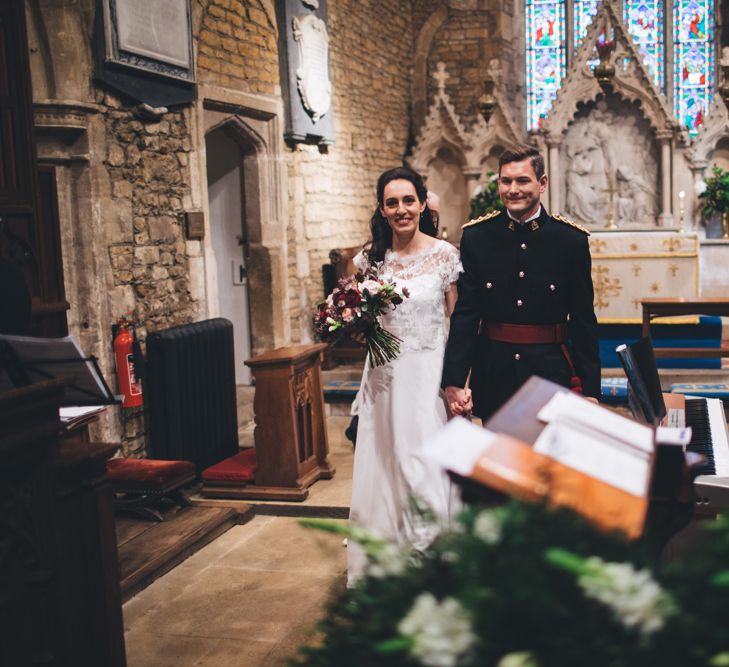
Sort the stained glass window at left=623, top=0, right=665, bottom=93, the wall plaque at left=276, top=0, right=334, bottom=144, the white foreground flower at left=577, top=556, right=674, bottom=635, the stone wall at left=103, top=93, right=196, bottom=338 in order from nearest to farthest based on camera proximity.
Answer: the white foreground flower at left=577, top=556, right=674, bottom=635 → the stone wall at left=103, top=93, right=196, bottom=338 → the wall plaque at left=276, top=0, right=334, bottom=144 → the stained glass window at left=623, top=0, right=665, bottom=93

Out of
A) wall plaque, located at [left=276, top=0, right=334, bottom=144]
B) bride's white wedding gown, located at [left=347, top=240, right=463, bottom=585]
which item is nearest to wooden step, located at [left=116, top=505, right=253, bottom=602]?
bride's white wedding gown, located at [left=347, top=240, right=463, bottom=585]

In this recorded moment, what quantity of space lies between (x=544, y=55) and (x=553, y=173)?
2708 mm

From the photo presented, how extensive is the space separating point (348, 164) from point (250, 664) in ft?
22.5

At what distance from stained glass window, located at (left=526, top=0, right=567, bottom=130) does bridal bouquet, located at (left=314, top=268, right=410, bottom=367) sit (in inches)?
387

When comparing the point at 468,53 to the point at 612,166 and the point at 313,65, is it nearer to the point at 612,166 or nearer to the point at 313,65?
the point at 612,166

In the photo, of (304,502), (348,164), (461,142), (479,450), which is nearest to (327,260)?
(348,164)

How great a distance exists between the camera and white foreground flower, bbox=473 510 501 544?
1.06 metres

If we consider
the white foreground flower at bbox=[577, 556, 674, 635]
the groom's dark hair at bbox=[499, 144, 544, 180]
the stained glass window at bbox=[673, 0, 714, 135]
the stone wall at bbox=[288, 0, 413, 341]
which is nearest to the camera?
the white foreground flower at bbox=[577, 556, 674, 635]

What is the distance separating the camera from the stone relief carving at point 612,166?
11.0m

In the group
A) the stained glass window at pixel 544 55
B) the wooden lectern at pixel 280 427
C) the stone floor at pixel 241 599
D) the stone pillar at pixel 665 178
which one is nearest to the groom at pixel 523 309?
the stone floor at pixel 241 599

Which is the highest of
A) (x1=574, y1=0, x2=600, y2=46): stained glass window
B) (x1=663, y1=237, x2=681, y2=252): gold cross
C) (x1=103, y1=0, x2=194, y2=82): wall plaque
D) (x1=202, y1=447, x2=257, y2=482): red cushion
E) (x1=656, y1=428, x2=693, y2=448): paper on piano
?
(x1=574, y1=0, x2=600, y2=46): stained glass window

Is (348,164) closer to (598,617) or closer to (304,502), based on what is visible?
(304,502)

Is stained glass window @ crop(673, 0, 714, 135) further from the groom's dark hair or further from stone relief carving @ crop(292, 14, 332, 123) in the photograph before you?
the groom's dark hair

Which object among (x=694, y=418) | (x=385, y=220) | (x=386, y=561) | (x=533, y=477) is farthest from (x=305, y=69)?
(x=386, y=561)
